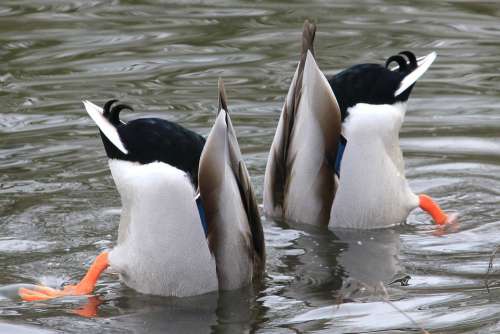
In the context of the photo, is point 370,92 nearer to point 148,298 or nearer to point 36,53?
point 148,298

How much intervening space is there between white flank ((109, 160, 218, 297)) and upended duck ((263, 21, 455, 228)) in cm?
102

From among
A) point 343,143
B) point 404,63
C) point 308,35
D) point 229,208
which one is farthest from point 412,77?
point 229,208

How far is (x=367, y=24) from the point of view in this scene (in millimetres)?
10461

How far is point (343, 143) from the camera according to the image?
19.6ft

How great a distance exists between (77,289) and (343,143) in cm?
150

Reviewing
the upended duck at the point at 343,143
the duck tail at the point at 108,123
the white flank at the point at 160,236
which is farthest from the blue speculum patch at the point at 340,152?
the duck tail at the point at 108,123

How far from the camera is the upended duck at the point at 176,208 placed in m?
5.04

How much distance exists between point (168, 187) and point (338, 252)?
126cm

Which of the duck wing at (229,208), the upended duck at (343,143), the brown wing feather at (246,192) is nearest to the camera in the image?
the duck wing at (229,208)

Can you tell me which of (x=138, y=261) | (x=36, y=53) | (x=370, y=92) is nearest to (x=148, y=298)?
(x=138, y=261)

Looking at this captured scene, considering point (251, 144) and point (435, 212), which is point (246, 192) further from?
point (251, 144)

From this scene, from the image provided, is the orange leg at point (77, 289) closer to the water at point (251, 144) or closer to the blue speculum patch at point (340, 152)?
the water at point (251, 144)

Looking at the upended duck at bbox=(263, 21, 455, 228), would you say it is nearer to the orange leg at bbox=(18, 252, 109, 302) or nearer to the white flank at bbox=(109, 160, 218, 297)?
the white flank at bbox=(109, 160, 218, 297)

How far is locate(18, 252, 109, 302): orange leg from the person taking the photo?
5.22m
